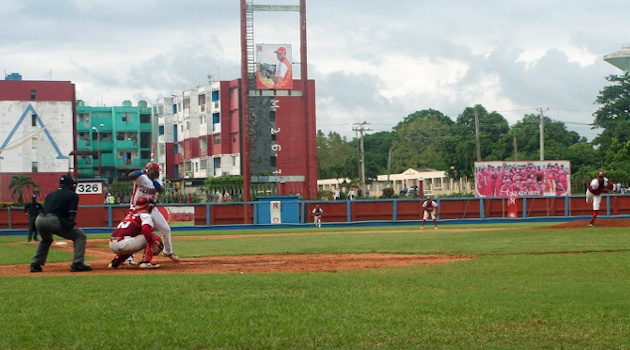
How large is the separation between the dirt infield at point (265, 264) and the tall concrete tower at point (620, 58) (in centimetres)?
3481

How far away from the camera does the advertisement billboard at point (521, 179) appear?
54.3 m

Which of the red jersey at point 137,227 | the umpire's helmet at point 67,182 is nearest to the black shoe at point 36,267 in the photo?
the red jersey at point 137,227

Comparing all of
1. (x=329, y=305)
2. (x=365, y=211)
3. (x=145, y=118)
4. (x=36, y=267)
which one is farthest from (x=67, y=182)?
(x=145, y=118)

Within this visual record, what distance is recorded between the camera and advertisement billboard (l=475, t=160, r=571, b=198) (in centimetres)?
5428

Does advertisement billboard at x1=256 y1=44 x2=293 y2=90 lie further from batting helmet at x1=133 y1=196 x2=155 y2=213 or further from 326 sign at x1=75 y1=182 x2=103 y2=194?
batting helmet at x1=133 y1=196 x2=155 y2=213

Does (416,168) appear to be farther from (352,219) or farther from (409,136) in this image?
(352,219)

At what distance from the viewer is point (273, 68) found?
59.3 m

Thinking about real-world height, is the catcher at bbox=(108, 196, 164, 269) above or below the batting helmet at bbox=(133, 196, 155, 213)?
below

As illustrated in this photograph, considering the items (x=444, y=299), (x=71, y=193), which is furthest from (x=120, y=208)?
(x=444, y=299)

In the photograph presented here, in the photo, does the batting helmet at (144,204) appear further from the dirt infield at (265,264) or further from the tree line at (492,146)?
the tree line at (492,146)

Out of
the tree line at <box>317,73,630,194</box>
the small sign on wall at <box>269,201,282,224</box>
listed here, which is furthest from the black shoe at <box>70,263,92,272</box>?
the tree line at <box>317,73,630,194</box>

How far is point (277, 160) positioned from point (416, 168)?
3620 cm

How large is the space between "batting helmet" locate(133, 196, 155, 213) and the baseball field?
1.11 meters

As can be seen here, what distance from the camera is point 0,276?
45.0 feet
